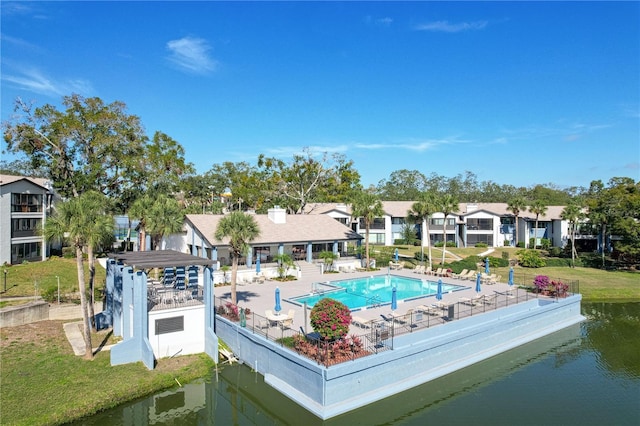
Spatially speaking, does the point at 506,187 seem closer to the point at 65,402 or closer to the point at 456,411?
the point at 456,411

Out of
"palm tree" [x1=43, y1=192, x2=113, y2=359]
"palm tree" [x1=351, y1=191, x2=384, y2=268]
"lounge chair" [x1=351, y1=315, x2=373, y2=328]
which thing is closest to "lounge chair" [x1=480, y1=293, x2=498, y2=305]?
"lounge chair" [x1=351, y1=315, x2=373, y2=328]

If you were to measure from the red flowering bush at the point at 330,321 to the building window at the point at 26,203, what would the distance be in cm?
3518

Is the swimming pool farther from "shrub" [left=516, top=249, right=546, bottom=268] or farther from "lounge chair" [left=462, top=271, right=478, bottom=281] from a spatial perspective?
"shrub" [left=516, top=249, right=546, bottom=268]

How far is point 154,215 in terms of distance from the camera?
30.1 meters

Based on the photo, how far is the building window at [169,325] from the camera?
1911cm

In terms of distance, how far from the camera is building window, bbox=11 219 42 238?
37500mm

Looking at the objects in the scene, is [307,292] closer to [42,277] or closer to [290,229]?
[290,229]

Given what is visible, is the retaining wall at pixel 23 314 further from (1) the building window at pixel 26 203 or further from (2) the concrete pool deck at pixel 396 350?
(1) the building window at pixel 26 203

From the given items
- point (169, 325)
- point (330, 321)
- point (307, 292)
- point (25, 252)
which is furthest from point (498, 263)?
point (25, 252)

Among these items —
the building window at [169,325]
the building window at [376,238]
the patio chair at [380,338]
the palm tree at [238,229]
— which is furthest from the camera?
the building window at [376,238]

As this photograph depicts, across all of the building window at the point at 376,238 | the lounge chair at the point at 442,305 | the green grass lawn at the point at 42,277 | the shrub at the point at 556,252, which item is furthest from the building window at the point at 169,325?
the shrub at the point at 556,252

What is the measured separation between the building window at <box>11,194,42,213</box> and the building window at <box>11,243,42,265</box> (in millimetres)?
3267

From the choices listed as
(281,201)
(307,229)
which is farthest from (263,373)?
(281,201)

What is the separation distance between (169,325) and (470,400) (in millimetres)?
13580
